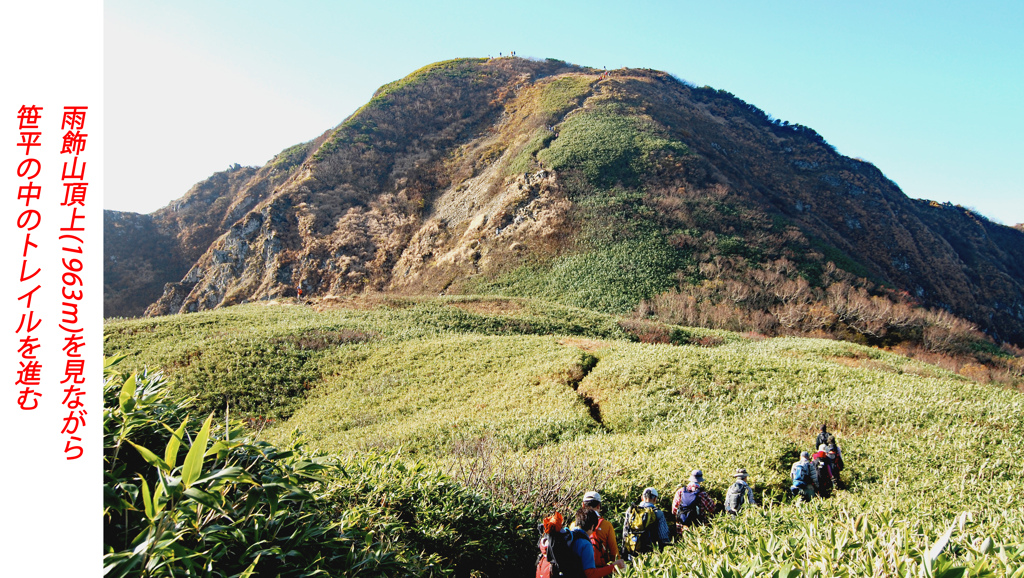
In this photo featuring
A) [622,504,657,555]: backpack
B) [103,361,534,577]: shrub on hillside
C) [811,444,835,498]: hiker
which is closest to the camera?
[103,361,534,577]: shrub on hillside

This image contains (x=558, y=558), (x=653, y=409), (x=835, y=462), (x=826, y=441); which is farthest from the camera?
(x=653, y=409)

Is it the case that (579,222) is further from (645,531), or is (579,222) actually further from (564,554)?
(564,554)

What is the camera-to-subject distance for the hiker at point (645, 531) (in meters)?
6.40

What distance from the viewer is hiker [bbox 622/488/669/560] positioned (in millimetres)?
6398

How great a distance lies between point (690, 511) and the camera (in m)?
7.24

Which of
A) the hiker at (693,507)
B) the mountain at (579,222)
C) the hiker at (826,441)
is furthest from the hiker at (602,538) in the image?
the mountain at (579,222)

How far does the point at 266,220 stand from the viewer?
60.5 m

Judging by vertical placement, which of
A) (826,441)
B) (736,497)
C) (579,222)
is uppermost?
(579,222)

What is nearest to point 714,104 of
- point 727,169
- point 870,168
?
point 870,168

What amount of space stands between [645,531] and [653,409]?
961cm

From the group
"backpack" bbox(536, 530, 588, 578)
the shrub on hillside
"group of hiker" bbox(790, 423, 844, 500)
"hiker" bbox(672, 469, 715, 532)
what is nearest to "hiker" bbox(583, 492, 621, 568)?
"backpack" bbox(536, 530, 588, 578)

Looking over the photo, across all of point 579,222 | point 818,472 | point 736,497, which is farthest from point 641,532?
point 579,222

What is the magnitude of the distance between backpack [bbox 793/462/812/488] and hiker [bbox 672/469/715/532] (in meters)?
2.38

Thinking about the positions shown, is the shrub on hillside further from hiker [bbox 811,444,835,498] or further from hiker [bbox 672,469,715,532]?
hiker [bbox 811,444,835,498]
